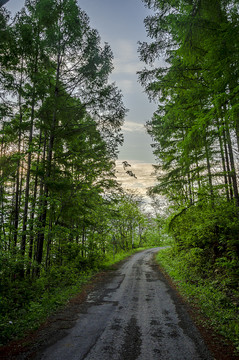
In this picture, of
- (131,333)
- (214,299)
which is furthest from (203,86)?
(131,333)

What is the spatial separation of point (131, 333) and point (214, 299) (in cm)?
350

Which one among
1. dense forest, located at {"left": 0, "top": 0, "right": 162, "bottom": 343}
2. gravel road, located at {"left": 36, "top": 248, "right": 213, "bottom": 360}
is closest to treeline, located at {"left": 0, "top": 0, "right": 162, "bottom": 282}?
dense forest, located at {"left": 0, "top": 0, "right": 162, "bottom": 343}

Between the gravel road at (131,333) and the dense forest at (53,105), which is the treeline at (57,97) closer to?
the dense forest at (53,105)

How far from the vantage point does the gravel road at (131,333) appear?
385cm

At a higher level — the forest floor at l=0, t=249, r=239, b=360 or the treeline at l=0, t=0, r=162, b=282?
the treeline at l=0, t=0, r=162, b=282

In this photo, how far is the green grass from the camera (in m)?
4.83

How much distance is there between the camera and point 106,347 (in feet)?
13.4

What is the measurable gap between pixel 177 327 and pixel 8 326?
14.3ft

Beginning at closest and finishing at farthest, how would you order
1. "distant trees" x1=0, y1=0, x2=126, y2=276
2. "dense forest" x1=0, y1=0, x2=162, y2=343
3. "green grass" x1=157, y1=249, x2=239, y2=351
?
1. "green grass" x1=157, y1=249, x2=239, y2=351
2. "dense forest" x1=0, y1=0, x2=162, y2=343
3. "distant trees" x1=0, y1=0, x2=126, y2=276

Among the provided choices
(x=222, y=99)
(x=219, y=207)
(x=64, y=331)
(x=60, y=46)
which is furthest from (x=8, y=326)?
(x=60, y=46)

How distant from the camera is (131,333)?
4.73 meters

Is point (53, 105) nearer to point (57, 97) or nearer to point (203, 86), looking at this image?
point (57, 97)

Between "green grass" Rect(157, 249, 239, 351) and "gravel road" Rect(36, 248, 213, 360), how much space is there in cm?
63

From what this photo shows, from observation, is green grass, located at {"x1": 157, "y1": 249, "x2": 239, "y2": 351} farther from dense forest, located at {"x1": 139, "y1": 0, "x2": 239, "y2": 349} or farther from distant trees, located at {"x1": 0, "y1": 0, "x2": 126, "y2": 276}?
distant trees, located at {"x1": 0, "y1": 0, "x2": 126, "y2": 276}
